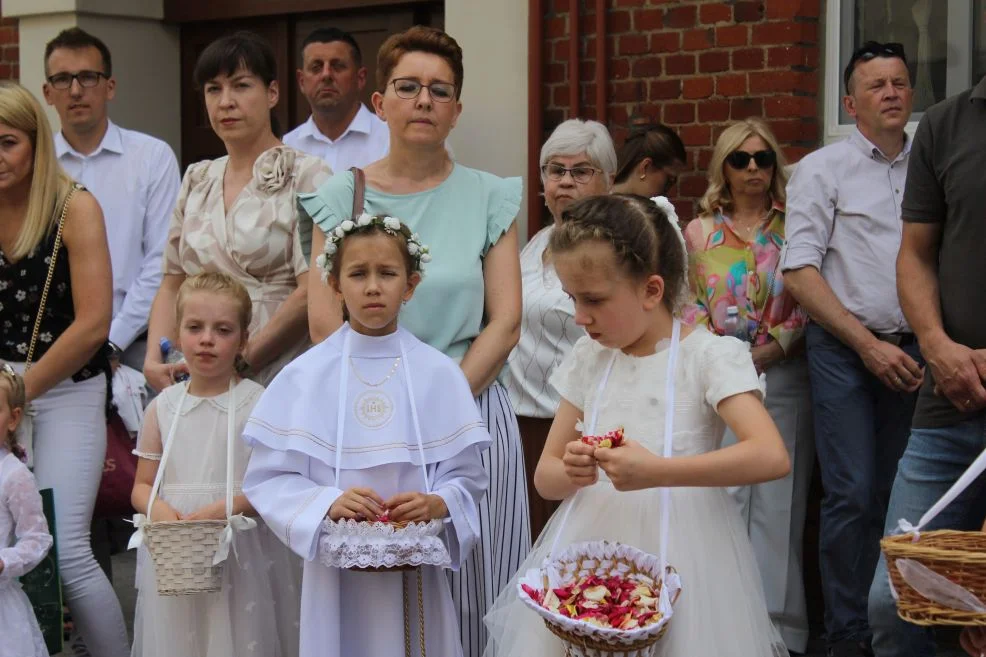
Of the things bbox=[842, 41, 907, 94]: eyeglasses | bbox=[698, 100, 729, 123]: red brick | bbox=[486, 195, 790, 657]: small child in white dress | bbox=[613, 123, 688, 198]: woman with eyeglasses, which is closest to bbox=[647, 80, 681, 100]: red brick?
bbox=[698, 100, 729, 123]: red brick

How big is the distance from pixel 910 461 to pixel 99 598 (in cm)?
288

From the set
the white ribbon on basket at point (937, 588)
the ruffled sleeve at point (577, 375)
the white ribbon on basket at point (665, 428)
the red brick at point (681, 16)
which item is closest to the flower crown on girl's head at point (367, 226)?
the ruffled sleeve at point (577, 375)

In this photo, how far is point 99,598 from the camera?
17.2ft

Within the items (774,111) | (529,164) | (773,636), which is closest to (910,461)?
(773,636)

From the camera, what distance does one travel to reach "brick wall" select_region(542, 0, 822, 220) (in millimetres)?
6480

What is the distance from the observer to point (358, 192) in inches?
181

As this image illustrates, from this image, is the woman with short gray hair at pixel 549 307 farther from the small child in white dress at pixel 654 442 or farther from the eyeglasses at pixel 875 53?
the small child in white dress at pixel 654 442

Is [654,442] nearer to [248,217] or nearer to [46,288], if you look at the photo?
[248,217]

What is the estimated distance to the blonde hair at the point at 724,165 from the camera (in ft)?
19.9

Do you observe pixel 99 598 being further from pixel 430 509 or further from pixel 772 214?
pixel 772 214

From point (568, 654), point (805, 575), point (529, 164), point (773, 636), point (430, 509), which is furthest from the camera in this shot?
point (529, 164)

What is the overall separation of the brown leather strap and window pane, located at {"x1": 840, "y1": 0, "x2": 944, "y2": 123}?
2802 millimetres

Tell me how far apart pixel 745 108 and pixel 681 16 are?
55 centimetres

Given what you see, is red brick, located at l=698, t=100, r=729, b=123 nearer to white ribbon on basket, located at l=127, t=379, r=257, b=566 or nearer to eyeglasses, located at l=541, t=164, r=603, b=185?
eyeglasses, located at l=541, t=164, r=603, b=185
